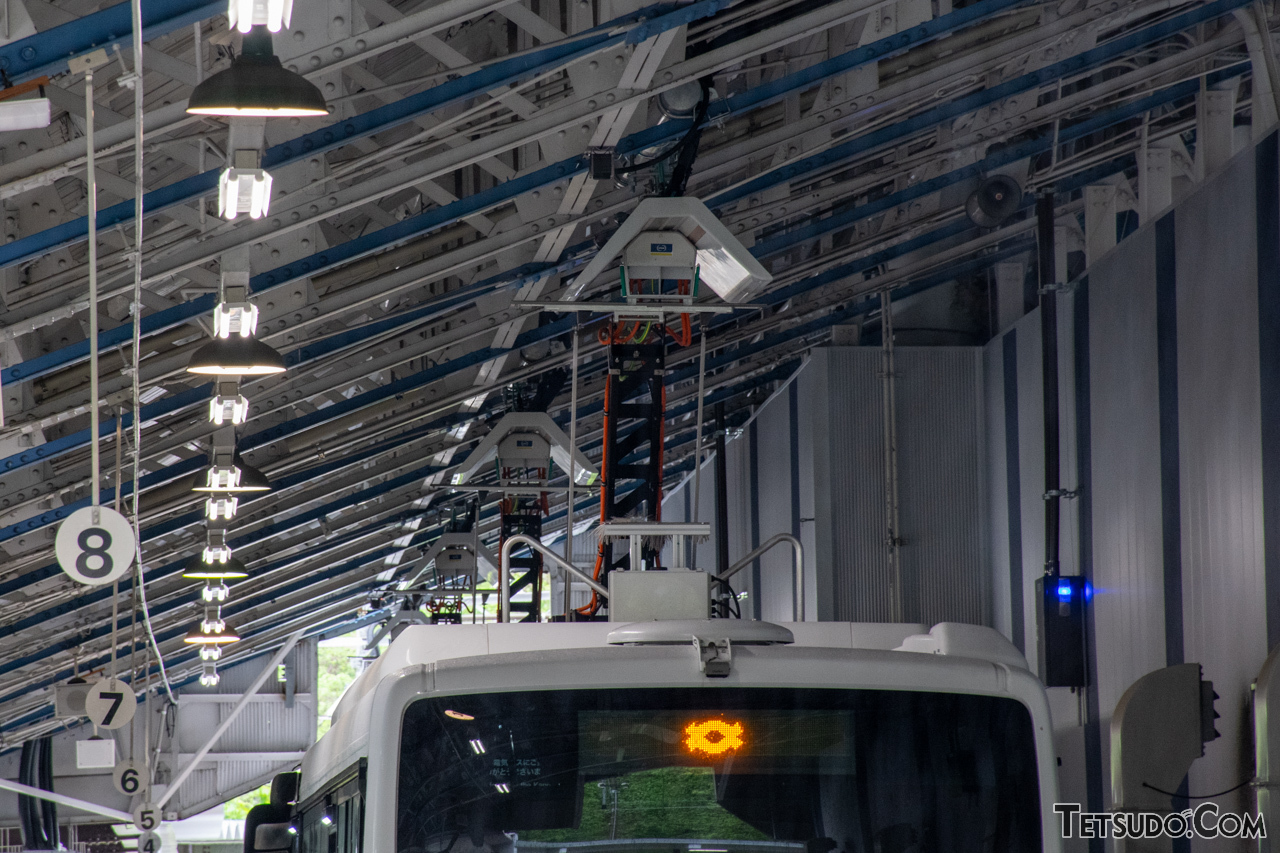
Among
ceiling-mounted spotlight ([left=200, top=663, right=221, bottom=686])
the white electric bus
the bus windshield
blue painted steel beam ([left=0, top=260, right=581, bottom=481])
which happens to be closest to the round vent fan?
blue painted steel beam ([left=0, top=260, right=581, bottom=481])

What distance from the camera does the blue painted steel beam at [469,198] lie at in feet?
33.9

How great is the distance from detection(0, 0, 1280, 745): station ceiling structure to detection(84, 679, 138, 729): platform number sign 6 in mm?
1649

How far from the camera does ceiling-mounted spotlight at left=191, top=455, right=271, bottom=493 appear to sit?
13.5 meters

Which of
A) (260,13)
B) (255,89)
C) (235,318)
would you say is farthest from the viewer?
(235,318)

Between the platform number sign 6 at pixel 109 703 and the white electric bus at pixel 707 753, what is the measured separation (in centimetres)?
1487

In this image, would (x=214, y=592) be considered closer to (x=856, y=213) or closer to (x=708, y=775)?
(x=856, y=213)

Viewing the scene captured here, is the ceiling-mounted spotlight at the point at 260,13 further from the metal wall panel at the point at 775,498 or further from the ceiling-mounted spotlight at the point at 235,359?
the metal wall panel at the point at 775,498

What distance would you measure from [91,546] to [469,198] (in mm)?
4322

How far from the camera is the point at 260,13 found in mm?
5430

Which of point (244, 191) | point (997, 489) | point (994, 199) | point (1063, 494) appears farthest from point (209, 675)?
point (244, 191)

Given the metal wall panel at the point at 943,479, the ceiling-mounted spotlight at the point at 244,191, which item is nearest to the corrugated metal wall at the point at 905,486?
the metal wall panel at the point at 943,479

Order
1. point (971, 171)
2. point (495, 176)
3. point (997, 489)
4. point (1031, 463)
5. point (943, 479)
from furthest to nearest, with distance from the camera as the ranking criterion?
Answer: point (943, 479), point (997, 489), point (1031, 463), point (971, 171), point (495, 176)

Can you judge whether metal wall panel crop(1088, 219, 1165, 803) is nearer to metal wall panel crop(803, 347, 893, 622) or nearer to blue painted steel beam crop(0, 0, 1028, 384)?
blue painted steel beam crop(0, 0, 1028, 384)

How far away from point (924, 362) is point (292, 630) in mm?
24991
